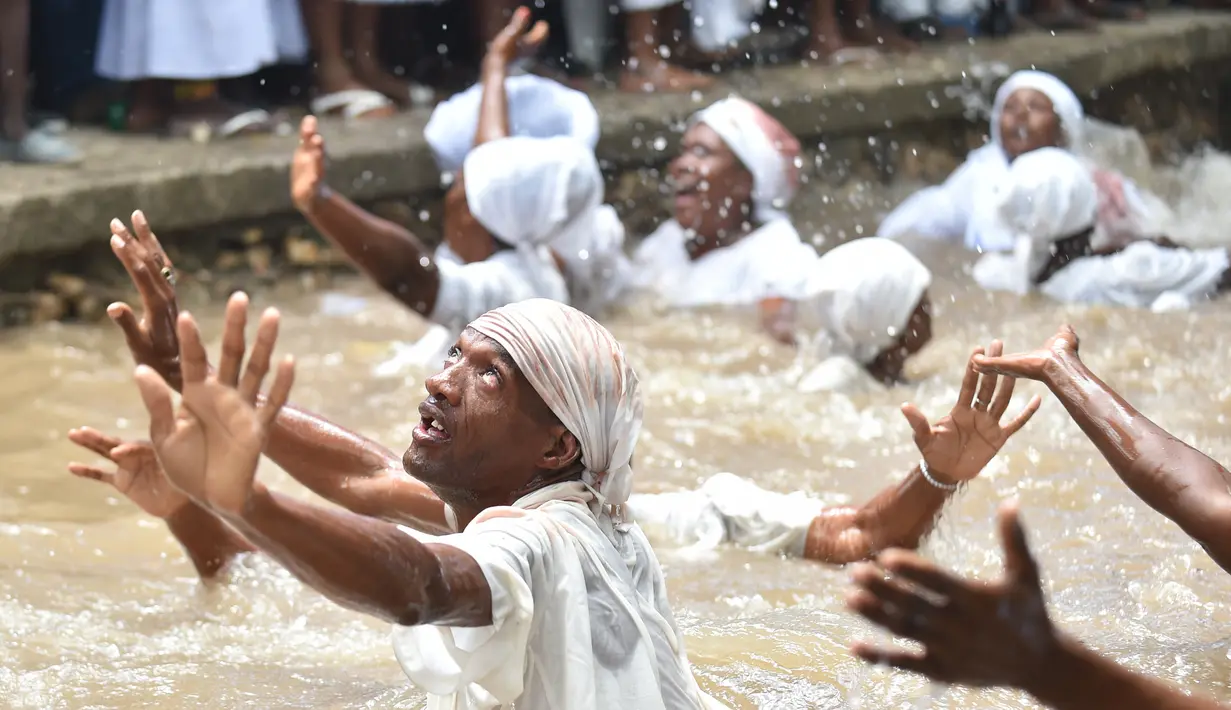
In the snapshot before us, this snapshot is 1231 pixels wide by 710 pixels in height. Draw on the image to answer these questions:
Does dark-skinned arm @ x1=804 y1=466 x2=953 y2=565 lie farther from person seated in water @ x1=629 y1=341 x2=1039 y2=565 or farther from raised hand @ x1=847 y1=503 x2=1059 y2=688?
raised hand @ x1=847 y1=503 x2=1059 y2=688

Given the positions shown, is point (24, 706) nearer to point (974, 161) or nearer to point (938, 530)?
→ point (938, 530)

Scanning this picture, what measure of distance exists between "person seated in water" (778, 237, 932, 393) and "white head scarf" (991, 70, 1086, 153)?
2.26 meters

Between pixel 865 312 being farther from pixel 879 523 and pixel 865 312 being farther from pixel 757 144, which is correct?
pixel 879 523

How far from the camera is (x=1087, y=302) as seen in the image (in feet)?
25.0

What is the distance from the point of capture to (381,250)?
543cm

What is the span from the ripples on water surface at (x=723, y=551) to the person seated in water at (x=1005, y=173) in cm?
61

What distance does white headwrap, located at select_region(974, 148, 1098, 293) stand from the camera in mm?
7508

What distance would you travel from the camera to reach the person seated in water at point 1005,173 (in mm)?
8055

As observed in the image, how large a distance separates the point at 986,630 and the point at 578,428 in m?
0.94

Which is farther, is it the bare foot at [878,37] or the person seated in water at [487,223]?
the bare foot at [878,37]

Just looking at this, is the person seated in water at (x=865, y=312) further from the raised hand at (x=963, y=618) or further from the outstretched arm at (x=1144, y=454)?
the raised hand at (x=963, y=618)

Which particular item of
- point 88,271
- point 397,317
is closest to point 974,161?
point 397,317

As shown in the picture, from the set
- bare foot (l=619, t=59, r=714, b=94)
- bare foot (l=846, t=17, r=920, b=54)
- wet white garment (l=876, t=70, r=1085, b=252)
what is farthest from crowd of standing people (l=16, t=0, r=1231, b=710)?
bare foot (l=846, t=17, r=920, b=54)

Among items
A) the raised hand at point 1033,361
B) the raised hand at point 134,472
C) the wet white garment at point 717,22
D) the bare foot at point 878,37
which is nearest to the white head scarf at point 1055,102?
the wet white garment at point 717,22
